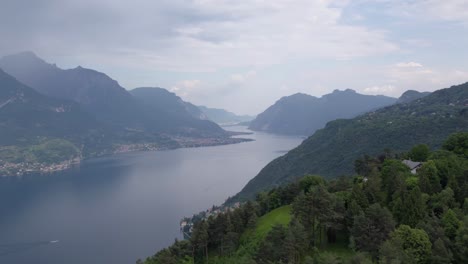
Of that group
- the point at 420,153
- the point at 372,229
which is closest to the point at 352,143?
→ the point at 420,153

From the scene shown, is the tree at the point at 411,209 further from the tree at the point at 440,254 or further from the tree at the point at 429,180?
the tree at the point at 429,180

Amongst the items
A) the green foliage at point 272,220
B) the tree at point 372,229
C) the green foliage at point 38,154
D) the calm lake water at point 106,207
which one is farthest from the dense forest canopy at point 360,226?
the green foliage at point 38,154

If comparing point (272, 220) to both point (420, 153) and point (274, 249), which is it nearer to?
point (274, 249)

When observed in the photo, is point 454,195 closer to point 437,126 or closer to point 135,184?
point 437,126

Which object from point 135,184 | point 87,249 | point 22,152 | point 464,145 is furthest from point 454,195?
point 22,152

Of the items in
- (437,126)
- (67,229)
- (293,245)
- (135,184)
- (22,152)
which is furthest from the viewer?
(22,152)
